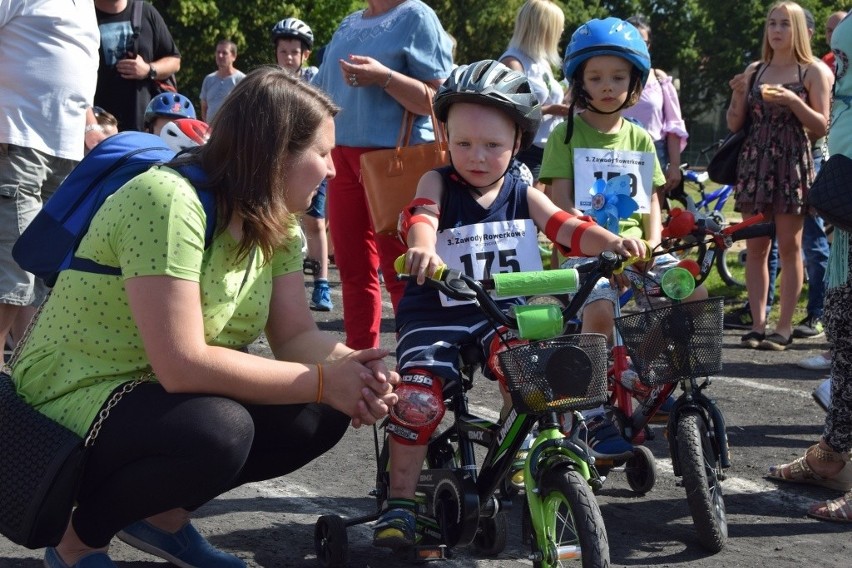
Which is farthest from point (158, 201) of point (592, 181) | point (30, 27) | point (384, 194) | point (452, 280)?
point (30, 27)

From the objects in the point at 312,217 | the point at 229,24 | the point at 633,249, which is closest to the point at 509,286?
the point at 633,249

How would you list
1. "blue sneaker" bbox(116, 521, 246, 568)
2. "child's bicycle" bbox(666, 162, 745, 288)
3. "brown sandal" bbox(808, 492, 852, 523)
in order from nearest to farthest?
"blue sneaker" bbox(116, 521, 246, 568) → "brown sandal" bbox(808, 492, 852, 523) → "child's bicycle" bbox(666, 162, 745, 288)

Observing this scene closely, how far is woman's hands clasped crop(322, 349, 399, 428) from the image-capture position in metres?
3.34

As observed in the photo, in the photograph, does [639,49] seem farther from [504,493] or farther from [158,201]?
[158,201]

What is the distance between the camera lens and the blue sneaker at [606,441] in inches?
181

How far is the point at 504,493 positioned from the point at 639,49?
2.17m

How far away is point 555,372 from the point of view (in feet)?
10.7

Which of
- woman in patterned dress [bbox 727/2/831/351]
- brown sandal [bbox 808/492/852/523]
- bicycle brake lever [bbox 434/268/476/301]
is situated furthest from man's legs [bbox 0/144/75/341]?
woman in patterned dress [bbox 727/2/831/351]

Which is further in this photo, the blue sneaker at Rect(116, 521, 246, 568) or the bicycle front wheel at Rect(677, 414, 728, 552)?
the bicycle front wheel at Rect(677, 414, 728, 552)

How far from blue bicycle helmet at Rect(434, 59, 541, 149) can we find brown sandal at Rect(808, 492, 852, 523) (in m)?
1.81

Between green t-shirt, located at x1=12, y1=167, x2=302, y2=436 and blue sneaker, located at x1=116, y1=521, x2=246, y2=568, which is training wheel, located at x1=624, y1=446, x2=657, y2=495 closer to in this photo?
blue sneaker, located at x1=116, y1=521, x2=246, y2=568

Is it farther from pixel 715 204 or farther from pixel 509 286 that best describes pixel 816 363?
pixel 715 204

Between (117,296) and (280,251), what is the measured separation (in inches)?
22.0

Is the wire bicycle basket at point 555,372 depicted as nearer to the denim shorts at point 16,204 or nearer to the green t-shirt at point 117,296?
the green t-shirt at point 117,296
